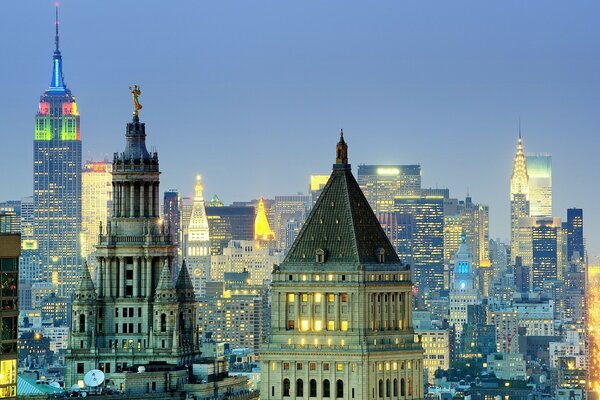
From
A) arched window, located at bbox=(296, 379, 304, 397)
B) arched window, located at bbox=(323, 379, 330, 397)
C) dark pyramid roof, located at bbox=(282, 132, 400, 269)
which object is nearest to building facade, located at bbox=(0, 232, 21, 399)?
arched window, located at bbox=(296, 379, 304, 397)

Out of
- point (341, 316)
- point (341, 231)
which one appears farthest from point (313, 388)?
point (341, 231)

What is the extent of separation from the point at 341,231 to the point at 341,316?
17.7 ft

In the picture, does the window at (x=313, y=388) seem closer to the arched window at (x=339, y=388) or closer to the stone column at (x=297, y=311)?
the arched window at (x=339, y=388)

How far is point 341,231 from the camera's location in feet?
564

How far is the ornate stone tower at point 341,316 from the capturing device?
168875 mm

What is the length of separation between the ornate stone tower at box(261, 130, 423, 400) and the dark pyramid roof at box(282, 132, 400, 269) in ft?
0.19

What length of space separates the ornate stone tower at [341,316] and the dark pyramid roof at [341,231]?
0.06 m

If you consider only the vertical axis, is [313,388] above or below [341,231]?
below

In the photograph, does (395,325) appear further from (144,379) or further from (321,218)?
(144,379)

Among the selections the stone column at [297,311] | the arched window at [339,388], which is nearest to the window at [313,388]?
the arched window at [339,388]

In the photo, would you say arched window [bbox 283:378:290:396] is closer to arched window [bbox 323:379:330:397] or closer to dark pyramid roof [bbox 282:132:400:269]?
arched window [bbox 323:379:330:397]

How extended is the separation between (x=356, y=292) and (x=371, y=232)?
A: 514cm

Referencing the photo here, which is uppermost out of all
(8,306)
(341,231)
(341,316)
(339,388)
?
(341,231)

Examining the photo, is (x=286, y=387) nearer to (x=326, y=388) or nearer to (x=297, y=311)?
(x=326, y=388)
